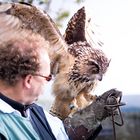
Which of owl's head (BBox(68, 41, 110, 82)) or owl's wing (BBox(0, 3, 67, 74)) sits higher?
owl's wing (BBox(0, 3, 67, 74))

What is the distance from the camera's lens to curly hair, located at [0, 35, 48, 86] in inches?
45.6

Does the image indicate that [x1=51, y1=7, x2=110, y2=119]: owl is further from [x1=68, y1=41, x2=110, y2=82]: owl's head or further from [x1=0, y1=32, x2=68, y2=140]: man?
[x1=0, y1=32, x2=68, y2=140]: man

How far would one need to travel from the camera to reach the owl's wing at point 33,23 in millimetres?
1731

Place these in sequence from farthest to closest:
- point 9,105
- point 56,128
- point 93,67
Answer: point 93,67, point 56,128, point 9,105

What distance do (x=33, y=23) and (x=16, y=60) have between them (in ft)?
1.95

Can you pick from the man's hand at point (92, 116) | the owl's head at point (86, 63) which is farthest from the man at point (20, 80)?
the owl's head at point (86, 63)

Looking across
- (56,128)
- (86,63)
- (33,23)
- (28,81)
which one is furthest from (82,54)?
(28,81)

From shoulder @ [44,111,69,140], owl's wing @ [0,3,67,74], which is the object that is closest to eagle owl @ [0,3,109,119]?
owl's wing @ [0,3,67,74]

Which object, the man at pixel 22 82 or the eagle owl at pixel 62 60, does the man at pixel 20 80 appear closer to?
the man at pixel 22 82

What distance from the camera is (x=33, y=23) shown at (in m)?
1.73

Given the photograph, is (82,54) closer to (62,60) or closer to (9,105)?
(62,60)

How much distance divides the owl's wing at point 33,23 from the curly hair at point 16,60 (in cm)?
55

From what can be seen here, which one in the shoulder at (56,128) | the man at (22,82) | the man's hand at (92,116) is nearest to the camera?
the man at (22,82)

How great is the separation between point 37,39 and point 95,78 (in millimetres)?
582
